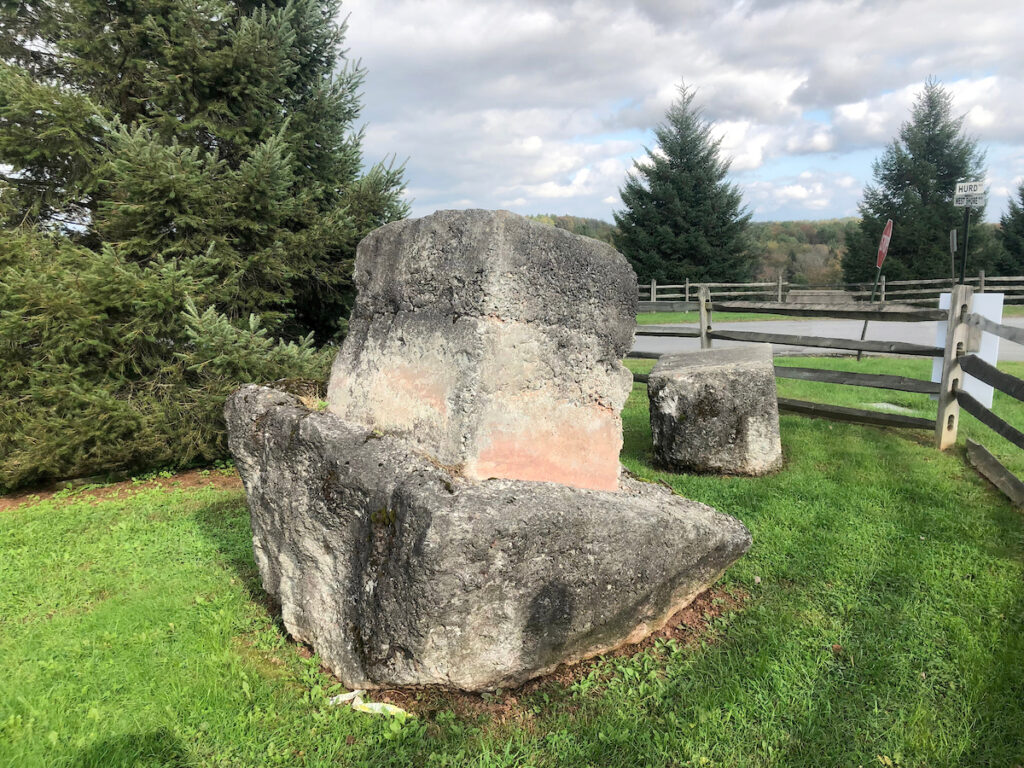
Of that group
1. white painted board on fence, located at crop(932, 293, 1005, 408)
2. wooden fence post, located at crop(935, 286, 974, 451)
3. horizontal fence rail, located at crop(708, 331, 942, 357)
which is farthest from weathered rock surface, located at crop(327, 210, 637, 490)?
horizontal fence rail, located at crop(708, 331, 942, 357)

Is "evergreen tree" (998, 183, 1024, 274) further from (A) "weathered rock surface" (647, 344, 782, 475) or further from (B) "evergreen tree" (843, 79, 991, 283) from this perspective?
(A) "weathered rock surface" (647, 344, 782, 475)

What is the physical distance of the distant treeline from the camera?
25.0 meters

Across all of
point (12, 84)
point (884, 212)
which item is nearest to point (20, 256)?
point (12, 84)

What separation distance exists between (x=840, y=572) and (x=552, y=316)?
2.27 meters

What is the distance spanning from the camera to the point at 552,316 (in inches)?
108

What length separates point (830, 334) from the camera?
14539 mm

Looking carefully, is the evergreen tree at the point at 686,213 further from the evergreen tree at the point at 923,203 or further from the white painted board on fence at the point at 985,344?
the white painted board on fence at the point at 985,344

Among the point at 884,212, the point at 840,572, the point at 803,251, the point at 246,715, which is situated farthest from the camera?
the point at 803,251

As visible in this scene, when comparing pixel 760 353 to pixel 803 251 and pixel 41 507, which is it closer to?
pixel 41 507

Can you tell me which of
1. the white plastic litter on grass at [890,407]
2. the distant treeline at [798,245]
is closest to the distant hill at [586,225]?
the distant treeline at [798,245]

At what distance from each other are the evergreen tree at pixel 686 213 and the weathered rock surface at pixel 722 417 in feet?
62.6

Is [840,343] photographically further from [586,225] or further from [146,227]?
[586,225]

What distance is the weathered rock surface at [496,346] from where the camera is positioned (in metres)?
2.56

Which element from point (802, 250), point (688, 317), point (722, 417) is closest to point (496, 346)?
point (722, 417)
